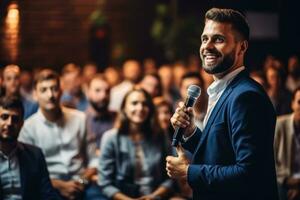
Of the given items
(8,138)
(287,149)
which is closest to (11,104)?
(8,138)

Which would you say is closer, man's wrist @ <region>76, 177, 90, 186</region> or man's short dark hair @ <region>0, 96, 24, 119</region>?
man's short dark hair @ <region>0, 96, 24, 119</region>

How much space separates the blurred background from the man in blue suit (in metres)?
6.94

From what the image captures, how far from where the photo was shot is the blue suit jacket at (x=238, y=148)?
2.54 m

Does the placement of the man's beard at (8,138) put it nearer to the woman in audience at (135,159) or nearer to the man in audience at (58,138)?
the man in audience at (58,138)

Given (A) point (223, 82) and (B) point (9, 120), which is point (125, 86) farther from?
(A) point (223, 82)

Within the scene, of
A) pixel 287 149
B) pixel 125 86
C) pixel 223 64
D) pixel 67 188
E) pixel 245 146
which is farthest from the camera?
pixel 125 86

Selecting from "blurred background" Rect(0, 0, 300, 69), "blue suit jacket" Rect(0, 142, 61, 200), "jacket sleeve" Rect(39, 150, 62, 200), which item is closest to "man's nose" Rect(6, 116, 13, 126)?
"blue suit jacket" Rect(0, 142, 61, 200)

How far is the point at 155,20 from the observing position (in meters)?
14.7

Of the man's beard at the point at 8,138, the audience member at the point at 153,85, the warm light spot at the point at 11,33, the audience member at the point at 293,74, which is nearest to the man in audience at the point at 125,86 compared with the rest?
the audience member at the point at 153,85

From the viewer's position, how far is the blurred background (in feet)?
34.5

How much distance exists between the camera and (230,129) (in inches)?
104

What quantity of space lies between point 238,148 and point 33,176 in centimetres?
216

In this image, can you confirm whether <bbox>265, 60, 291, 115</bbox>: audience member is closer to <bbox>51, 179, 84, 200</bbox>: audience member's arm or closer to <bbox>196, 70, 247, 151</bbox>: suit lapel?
<bbox>51, 179, 84, 200</bbox>: audience member's arm

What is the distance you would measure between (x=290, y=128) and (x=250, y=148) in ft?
9.09
